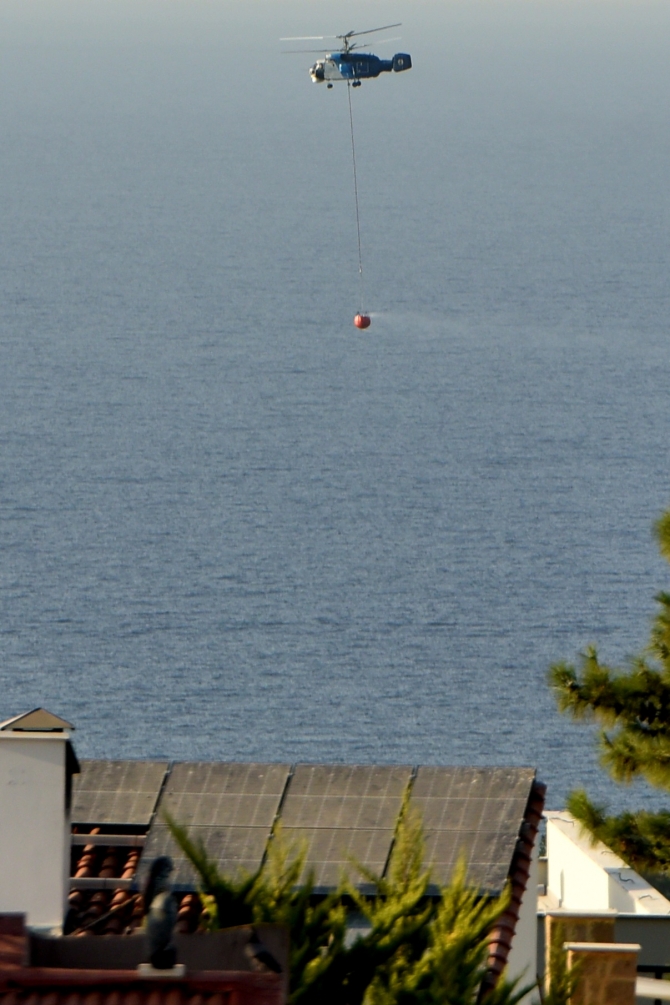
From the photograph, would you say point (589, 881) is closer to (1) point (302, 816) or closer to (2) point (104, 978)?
(1) point (302, 816)

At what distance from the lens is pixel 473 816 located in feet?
42.1

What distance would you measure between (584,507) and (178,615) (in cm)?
3356

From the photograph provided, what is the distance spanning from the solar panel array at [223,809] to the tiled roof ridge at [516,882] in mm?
1577

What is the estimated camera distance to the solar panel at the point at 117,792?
513 inches

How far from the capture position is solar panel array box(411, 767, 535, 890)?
40.1 ft

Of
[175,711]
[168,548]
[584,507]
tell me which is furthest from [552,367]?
[175,711]

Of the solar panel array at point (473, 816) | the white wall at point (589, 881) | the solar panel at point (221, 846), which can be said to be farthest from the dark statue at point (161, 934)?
the white wall at point (589, 881)

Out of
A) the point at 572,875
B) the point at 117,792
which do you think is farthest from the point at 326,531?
the point at 117,792

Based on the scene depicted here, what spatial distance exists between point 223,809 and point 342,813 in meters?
0.81

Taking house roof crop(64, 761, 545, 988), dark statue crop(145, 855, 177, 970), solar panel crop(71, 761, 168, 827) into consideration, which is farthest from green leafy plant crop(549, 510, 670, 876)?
dark statue crop(145, 855, 177, 970)

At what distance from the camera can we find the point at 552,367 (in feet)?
584

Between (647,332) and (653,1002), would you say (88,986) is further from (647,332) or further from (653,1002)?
(647,332)

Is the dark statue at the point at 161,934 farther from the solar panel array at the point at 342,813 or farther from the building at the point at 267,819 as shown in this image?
the solar panel array at the point at 342,813

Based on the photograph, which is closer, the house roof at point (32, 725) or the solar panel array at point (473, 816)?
the house roof at point (32, 725)
